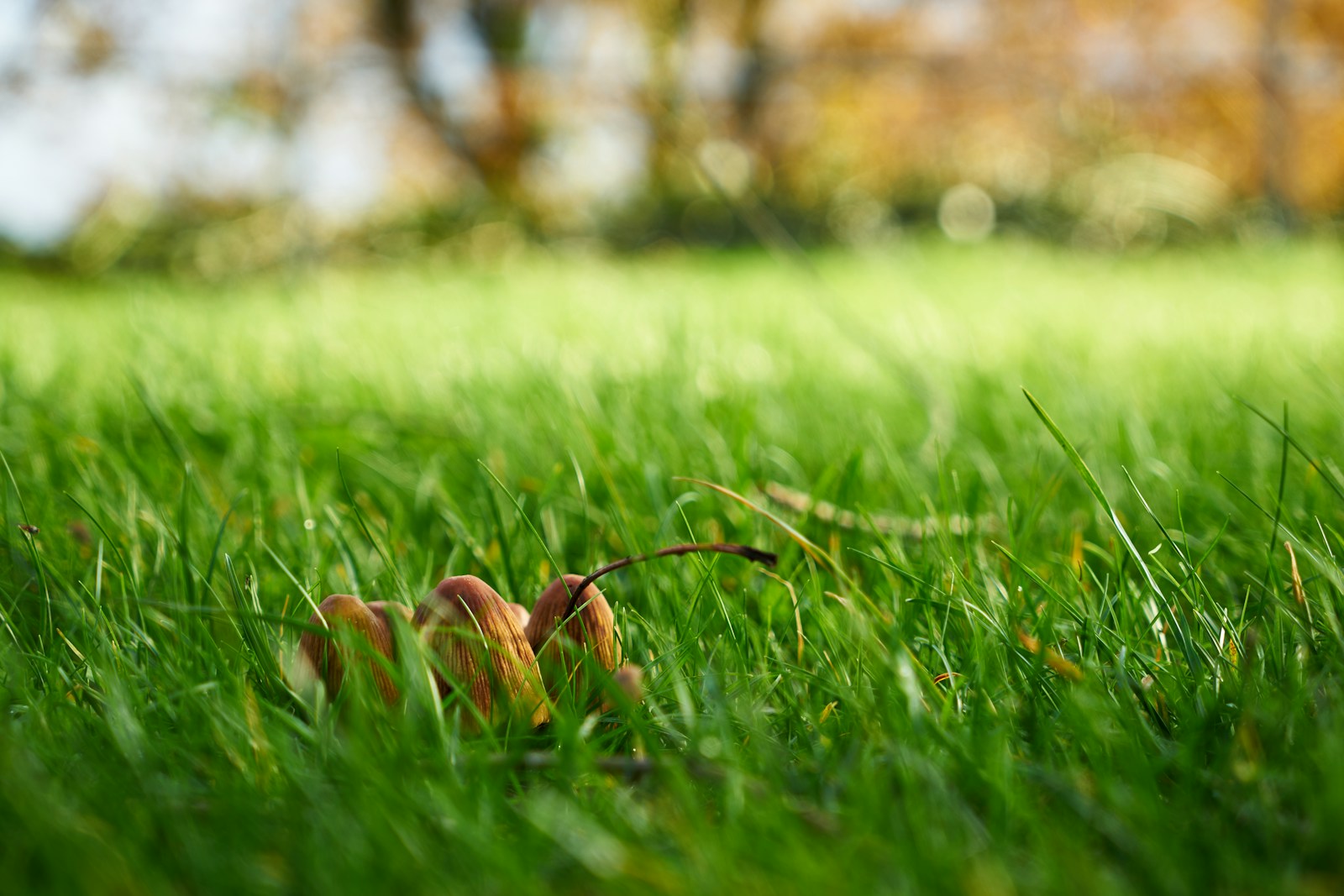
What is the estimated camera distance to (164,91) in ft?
17.2

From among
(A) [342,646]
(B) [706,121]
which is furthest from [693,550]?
(B) [706,121]

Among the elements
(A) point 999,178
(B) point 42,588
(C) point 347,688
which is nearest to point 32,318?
(B) point 42,588

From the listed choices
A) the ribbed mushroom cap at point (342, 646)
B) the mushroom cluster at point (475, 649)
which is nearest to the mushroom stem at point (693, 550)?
the mushroom cluster at point (475, 649)

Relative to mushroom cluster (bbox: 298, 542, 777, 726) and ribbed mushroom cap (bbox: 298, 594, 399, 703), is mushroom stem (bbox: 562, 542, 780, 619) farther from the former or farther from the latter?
ribbed mushroom cap (bbox: 298, 594, 399, 703)

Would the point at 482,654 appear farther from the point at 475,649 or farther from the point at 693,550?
the point at 693,550

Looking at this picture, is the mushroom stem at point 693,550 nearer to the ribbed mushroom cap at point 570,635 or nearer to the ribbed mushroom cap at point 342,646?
the ribbed mushroom cap at point 570,635

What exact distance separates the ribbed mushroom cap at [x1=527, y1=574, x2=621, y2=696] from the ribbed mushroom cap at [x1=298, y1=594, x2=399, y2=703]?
9cm

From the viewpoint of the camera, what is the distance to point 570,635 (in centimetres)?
62

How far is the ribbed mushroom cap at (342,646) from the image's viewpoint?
23.0 inches

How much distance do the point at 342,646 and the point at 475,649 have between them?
0.08 m

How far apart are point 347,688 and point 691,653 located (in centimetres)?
22

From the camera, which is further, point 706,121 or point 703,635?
point 706,121

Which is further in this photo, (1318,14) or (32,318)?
(1318,14)

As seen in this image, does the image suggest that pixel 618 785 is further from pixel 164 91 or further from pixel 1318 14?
pixel 1318 14
